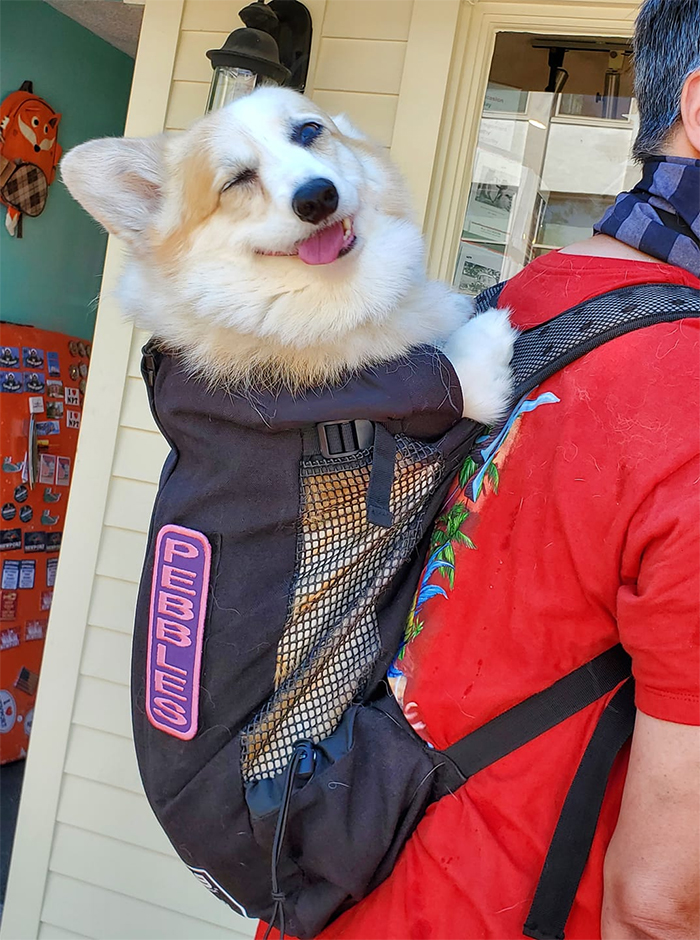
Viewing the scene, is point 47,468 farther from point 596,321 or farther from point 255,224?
point 596,321

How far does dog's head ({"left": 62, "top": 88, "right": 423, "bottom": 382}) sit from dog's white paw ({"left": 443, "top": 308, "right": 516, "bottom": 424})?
0.17 meters

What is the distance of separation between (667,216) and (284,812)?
0.91 m

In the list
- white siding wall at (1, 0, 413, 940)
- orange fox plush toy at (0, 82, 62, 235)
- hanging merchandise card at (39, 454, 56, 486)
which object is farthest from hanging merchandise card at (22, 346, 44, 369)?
white siding wall at (1, 0, 413, 940)

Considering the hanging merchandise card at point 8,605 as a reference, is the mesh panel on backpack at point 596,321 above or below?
above

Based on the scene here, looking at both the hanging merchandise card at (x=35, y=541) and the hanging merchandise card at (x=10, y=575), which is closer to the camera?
the hanging merchandise card at (x=10, y=575)

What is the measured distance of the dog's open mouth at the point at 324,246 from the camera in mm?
1396

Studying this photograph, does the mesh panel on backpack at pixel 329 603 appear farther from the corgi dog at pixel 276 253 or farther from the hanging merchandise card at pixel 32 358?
the hanging merchandise card at pixel 32 358

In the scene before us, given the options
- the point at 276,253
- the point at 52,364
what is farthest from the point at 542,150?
the point at 52,364

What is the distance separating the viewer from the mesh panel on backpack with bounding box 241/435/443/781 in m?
1.03

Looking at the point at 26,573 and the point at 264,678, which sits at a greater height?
the point at 264,678

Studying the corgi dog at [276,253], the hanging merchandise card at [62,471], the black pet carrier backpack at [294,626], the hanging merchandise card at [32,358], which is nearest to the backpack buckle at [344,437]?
the black pet carrier backpack at [294,626]

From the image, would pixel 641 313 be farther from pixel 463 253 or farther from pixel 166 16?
pixel 166 16

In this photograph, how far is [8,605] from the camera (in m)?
3.76

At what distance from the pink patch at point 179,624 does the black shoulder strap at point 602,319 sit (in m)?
0.50
